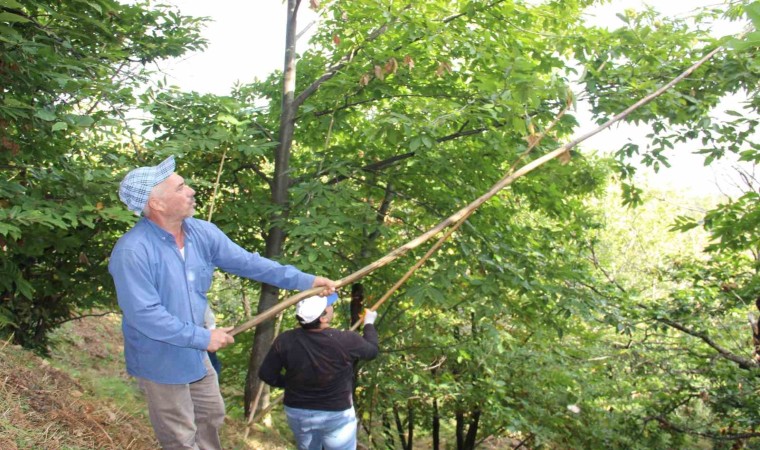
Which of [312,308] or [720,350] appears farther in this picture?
[720,350]

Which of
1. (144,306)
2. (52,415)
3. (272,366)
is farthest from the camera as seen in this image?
(272,366)

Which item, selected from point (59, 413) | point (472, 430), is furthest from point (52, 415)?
point (472, 430)

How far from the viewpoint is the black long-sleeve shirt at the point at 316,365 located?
146 inches

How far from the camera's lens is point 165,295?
110 inches

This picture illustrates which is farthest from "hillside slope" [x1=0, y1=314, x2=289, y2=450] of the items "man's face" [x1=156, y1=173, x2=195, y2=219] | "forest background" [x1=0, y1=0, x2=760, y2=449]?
"man's face" [x1=156, y1=173, x2=195, y2=219]

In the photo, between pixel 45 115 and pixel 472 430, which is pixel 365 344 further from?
pixel 472 430

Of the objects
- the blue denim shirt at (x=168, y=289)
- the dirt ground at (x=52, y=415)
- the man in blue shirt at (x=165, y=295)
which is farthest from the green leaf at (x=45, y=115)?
the dirt ground at (x=52, y=415)

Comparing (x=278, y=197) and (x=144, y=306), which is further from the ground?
(x=278, y=197)

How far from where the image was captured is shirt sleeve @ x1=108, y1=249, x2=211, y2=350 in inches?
101

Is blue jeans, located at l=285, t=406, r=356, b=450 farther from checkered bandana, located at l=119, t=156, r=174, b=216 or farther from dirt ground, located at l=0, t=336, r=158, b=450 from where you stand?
checkered bandana, located at l=119, t=156, r=174, b=216

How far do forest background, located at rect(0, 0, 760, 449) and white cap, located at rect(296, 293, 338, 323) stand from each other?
127cm

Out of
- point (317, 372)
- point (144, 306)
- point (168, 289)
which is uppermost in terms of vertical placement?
point (168, 289)

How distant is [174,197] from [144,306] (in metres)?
0.56

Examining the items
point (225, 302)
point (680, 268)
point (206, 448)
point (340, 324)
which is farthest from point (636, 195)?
point (225, 302)
